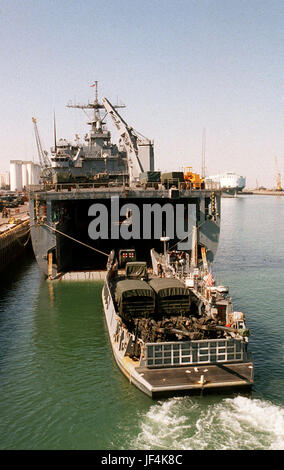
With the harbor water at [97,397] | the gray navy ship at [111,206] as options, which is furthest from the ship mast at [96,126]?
the harbor water at [97,397]

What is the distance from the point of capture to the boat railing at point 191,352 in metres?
18.7

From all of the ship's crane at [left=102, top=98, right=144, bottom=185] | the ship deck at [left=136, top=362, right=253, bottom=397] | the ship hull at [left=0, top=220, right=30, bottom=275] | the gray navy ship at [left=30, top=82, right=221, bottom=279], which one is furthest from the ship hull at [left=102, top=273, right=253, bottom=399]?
the ship's crane at [left=102, top=98, right=144, bottom=185]

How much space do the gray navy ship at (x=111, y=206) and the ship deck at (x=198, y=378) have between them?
20.6 m

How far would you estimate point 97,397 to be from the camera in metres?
19.3

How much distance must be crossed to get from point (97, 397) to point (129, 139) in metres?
50.7

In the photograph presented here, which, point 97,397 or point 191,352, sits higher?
point 191,352

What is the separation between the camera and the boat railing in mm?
18734

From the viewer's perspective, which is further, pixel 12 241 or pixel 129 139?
pixel 129 139

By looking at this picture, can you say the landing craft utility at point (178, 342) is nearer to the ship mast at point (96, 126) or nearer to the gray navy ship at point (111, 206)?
the gray navy ship at point (111, 206)
